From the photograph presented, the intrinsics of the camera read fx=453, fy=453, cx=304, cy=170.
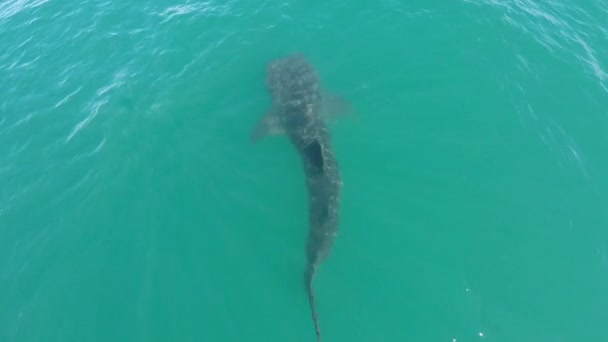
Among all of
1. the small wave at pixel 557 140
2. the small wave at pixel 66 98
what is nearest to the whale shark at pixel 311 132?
the small wave at pixel 557 140

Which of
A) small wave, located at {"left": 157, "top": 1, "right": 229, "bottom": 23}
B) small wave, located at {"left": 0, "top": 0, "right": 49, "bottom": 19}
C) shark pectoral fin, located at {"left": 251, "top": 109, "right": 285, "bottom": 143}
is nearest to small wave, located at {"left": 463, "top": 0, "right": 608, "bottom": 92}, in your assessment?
shark pectoral fin, located at {"left": 251, "top": 109, "right": 285, "bottom": 143}

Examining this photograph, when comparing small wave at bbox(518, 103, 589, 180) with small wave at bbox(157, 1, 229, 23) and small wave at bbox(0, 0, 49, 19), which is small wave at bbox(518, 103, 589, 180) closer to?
small wave at bbox(157, 1, 229, 23)

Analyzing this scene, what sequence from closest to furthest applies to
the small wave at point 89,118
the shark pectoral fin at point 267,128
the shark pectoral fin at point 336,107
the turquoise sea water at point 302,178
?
the turquoise sea water at point 302,178 → the shark pectoral fin at point 267,128 → the shark pectoral fin at point 336,107 → the small wave at point 89,118

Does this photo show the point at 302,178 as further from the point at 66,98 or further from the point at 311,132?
the point at 66,98

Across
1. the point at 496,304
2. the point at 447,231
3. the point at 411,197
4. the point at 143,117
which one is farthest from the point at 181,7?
the point at 496,304

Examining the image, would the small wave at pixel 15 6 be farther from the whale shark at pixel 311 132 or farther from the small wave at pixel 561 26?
the small wave at pixel 561 26

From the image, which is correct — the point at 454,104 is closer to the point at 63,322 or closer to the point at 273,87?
Result: the point at 273,87

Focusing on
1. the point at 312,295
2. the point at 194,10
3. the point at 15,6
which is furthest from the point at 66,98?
the point at 312,295
